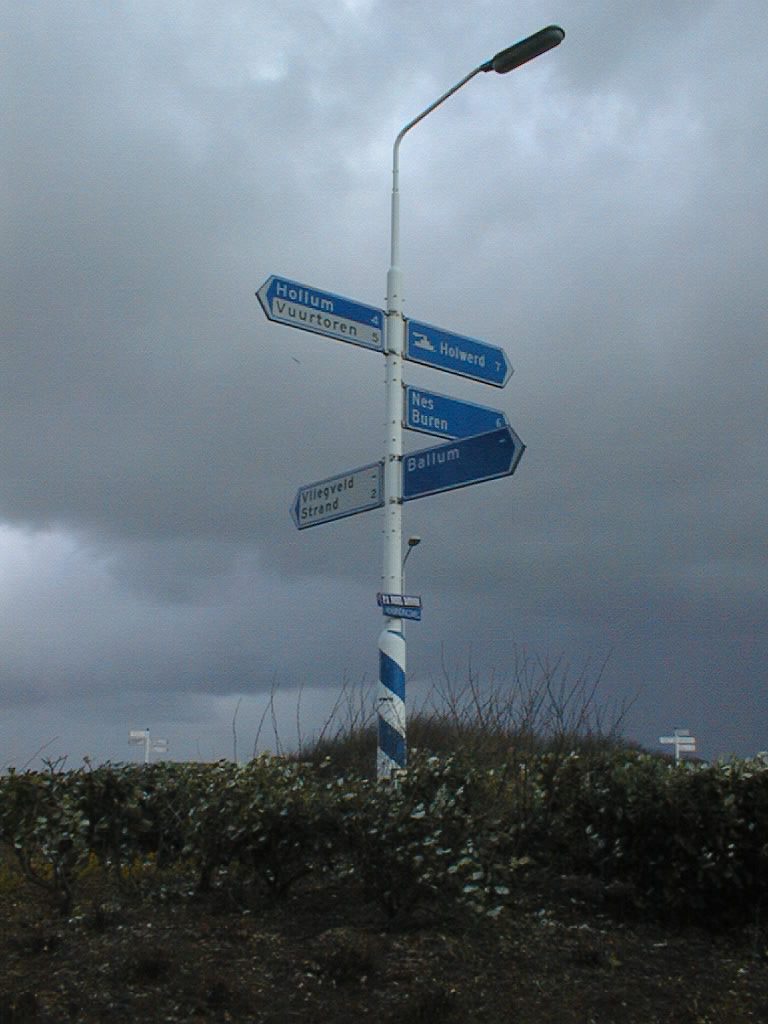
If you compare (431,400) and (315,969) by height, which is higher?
(431,400)

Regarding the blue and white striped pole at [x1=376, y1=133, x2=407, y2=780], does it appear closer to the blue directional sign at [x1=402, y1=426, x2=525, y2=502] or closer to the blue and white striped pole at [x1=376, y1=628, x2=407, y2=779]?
the blue and white striped pole at [x1=376, y1=628, x2=407, y2=779]

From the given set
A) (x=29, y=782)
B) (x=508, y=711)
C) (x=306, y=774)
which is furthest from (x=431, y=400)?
(x=29, y=782)

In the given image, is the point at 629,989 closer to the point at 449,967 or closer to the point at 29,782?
the point at 449,967

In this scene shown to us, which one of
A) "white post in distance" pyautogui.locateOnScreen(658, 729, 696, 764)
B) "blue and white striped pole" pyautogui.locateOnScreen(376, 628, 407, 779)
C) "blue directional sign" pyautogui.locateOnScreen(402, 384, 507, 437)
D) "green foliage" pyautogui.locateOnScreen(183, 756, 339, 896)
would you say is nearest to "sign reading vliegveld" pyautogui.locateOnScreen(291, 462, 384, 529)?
"blue directional sign" pyautogui.locateOnScreen(402, 384, 507, 437)

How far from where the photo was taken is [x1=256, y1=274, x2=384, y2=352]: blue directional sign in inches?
391

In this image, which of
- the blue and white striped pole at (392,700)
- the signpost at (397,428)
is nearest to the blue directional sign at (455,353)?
the signpost at (397,428)

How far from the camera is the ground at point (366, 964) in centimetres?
512

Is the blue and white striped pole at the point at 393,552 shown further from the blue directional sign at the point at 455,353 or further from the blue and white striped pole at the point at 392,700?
the blue directional sign at the point at 455,353

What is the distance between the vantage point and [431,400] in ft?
36.2

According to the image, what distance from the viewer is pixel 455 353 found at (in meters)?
11.3

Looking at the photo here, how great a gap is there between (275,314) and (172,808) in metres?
4.42

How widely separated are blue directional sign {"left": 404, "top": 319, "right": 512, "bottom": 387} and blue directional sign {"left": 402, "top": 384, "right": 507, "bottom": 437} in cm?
30

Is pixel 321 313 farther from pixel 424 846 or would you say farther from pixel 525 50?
pixel 424 846

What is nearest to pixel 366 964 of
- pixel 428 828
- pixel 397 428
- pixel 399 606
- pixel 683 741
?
pixel 428 828
